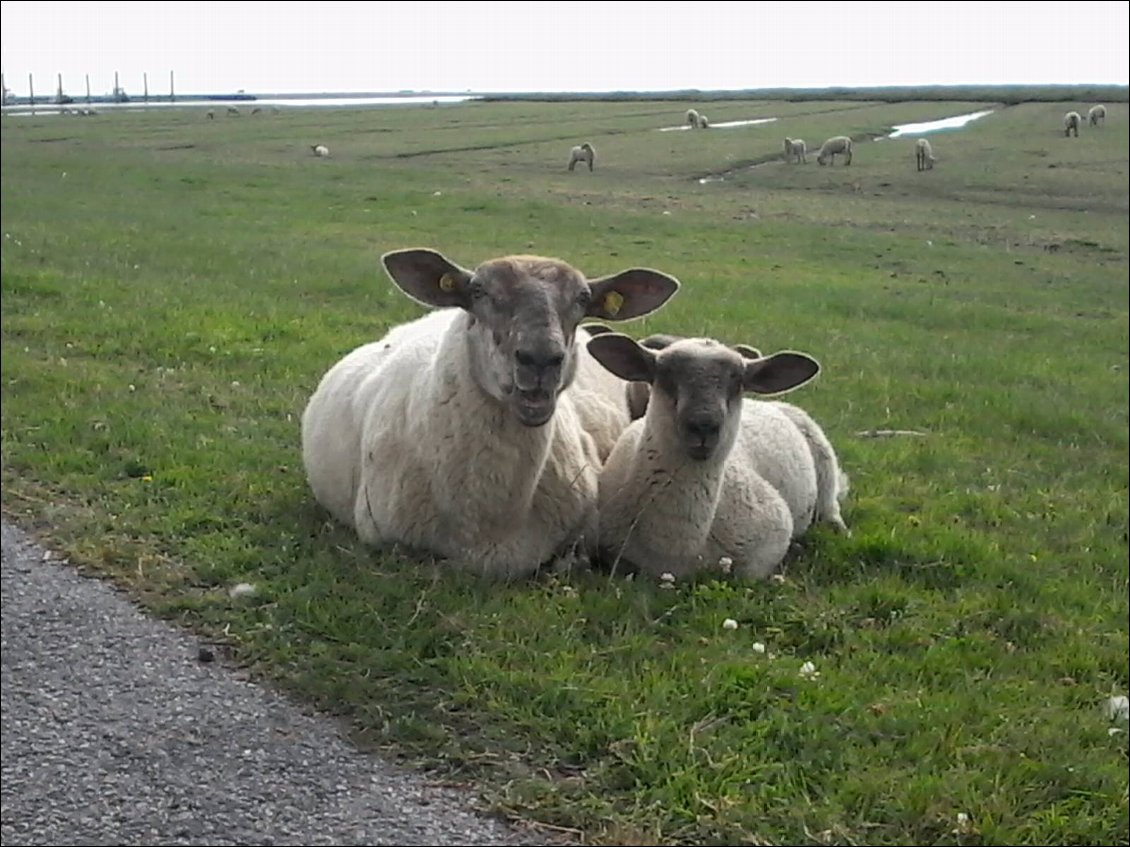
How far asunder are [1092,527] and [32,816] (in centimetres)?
561

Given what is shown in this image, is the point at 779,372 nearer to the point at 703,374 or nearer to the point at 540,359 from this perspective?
the point at 703,374

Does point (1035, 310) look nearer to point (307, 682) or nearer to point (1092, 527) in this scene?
point (1092, 527)

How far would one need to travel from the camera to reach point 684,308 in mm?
6777

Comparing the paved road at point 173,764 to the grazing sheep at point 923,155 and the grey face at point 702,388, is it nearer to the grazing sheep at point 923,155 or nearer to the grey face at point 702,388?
the grey face at point 702,388

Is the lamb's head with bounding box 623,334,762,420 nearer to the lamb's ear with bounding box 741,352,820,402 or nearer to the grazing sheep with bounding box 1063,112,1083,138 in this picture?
the lamb's ear with bounding box 741,352,820,402

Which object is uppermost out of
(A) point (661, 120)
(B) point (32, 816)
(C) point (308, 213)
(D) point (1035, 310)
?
(A) point (661, 120)

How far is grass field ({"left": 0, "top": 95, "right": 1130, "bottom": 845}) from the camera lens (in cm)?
442

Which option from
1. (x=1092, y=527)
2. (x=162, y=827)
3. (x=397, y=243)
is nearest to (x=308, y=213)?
(x=397, y=243)

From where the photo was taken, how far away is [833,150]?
187 inches

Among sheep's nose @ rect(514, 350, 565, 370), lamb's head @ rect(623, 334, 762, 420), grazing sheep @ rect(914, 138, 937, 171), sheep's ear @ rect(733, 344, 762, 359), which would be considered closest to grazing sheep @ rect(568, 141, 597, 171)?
sheep's nose @ rect(514, 350, 565, 370)

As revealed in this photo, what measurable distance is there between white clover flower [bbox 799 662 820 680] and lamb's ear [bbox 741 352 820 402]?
1.20 metres

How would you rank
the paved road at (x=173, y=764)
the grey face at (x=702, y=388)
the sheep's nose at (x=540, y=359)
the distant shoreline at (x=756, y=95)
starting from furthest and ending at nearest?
the grey face at (x=702, y=388)
the sheep's nose at (x=540, y=359)
the paved road at (x=173, y=764)
the distant shoreline at (x=756, y=95)

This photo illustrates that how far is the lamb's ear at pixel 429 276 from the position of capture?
209 inches

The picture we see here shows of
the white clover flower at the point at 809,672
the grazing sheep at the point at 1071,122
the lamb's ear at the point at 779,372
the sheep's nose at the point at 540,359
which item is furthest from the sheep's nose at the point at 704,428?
the grazing sheep at the point at 1071,122
